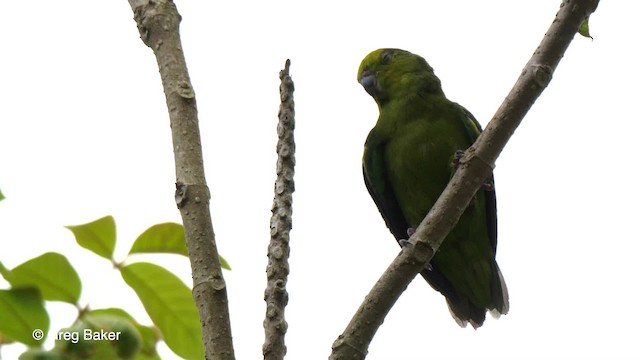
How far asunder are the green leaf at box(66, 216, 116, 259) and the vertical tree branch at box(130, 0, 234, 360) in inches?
7.5

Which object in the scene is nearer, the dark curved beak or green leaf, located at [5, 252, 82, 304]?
green leaf, located at [5, 252, 82, 304]

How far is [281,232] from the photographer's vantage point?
2.34 meters

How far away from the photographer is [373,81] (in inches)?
226

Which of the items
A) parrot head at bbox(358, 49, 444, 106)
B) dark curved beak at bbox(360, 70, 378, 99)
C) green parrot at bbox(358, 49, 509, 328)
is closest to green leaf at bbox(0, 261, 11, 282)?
green parrot at bbox(358, 49, 509, 328)

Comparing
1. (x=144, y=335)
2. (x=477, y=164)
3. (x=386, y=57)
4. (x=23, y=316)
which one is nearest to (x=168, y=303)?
(x=144, y=335)

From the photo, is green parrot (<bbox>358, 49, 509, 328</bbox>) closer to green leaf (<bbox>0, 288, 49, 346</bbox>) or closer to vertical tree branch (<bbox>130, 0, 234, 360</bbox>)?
vertical tree branch (<bbox>130, 0, 234, 360</bbox>)

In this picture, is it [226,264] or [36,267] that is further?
[226,264]

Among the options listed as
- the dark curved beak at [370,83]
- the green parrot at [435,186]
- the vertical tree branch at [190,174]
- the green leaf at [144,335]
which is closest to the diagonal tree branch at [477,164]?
the vertical tree branch at [190,174]

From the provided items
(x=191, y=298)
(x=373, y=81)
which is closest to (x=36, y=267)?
(x=191, y=298)

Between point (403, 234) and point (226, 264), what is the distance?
3.29 metres

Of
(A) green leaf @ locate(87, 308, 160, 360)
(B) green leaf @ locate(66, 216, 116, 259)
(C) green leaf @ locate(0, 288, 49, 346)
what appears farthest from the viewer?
(B) green leaf @ locate(66, 216, 116, 259)

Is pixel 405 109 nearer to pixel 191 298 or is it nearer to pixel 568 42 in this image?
pixel 568 42

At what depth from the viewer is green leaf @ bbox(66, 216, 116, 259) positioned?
1.96 meters

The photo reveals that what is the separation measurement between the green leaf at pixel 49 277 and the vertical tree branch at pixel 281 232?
57cm
